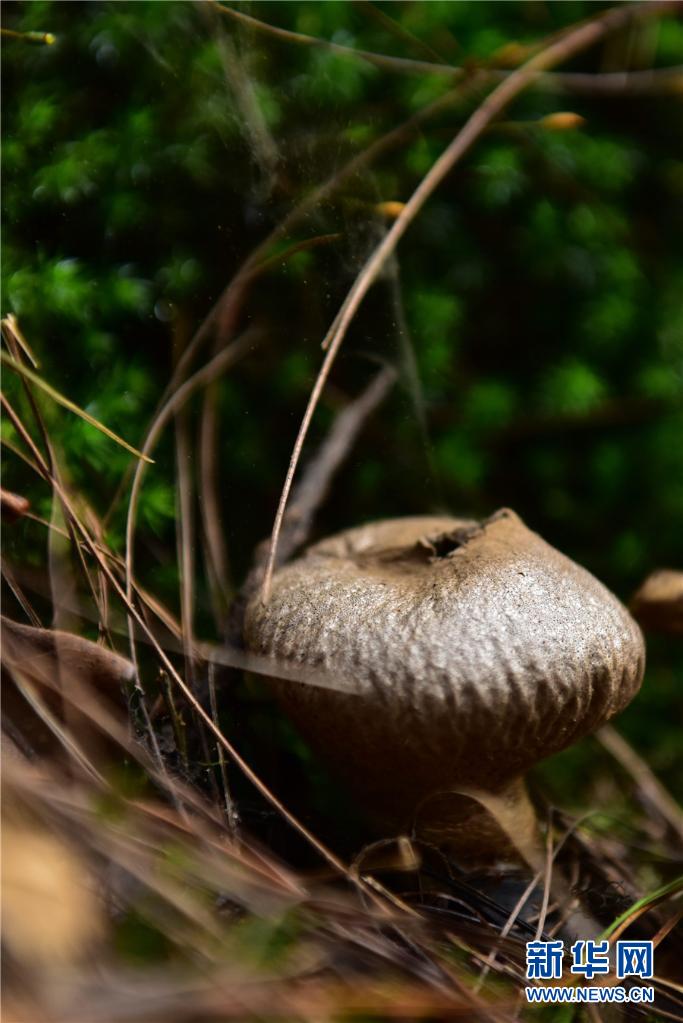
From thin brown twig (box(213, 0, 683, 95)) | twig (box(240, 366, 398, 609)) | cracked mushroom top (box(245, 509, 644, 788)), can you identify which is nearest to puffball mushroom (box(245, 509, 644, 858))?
cracked mushroom top (box(245, 509, 644, 788))

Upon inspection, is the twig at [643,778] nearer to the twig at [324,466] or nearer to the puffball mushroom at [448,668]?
the puffball mushroom at [448,668]

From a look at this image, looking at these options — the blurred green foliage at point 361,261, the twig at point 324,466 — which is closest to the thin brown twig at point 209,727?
the blurred green foliage at point 361,261

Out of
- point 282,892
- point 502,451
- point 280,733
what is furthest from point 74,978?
point 502,451

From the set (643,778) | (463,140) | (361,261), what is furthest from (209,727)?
(463,140)

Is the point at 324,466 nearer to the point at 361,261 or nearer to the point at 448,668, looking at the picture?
the point at 361,261

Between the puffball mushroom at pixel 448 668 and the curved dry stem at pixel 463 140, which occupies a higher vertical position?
the curved dry stem at pixel 463 140

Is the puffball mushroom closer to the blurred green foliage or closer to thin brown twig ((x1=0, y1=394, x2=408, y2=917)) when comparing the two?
thin brown twig ((x1=0, y1=394, x2=408, y2=917))

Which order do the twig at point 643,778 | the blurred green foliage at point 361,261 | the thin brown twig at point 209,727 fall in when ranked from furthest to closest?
the twig at point 643,778, the blurred green foliage at point 361,261, the thin brown twig at point 209,727
